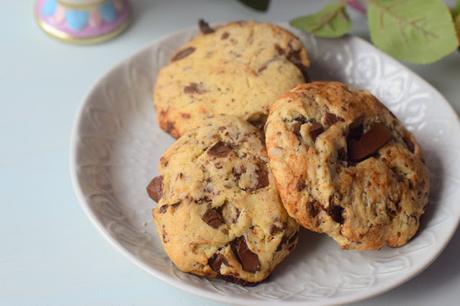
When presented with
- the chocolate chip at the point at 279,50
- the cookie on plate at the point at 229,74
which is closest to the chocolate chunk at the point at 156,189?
the cookie on plate at the point at 229,74

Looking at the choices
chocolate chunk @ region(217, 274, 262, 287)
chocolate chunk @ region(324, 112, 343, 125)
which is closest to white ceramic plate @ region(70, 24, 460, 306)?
chocolate chunk @ region(217, 274, 262, 287)

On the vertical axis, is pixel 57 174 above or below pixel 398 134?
below

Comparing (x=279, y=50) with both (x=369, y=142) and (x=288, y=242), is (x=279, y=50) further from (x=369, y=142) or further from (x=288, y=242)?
(x=288, y=242)

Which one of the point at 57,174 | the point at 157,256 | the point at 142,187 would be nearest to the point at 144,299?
the point at 157,256

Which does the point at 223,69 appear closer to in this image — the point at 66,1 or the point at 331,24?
the point at 331,24

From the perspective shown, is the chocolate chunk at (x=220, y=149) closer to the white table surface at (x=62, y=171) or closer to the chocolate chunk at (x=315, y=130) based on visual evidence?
Answer: the chocolate chunk at (x=315, y=130)

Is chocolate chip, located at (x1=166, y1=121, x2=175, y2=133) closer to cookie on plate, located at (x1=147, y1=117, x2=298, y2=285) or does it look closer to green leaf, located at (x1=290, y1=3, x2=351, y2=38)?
cookie on plate, located at (x1=147, y1=117, x2=298, y2=285)
